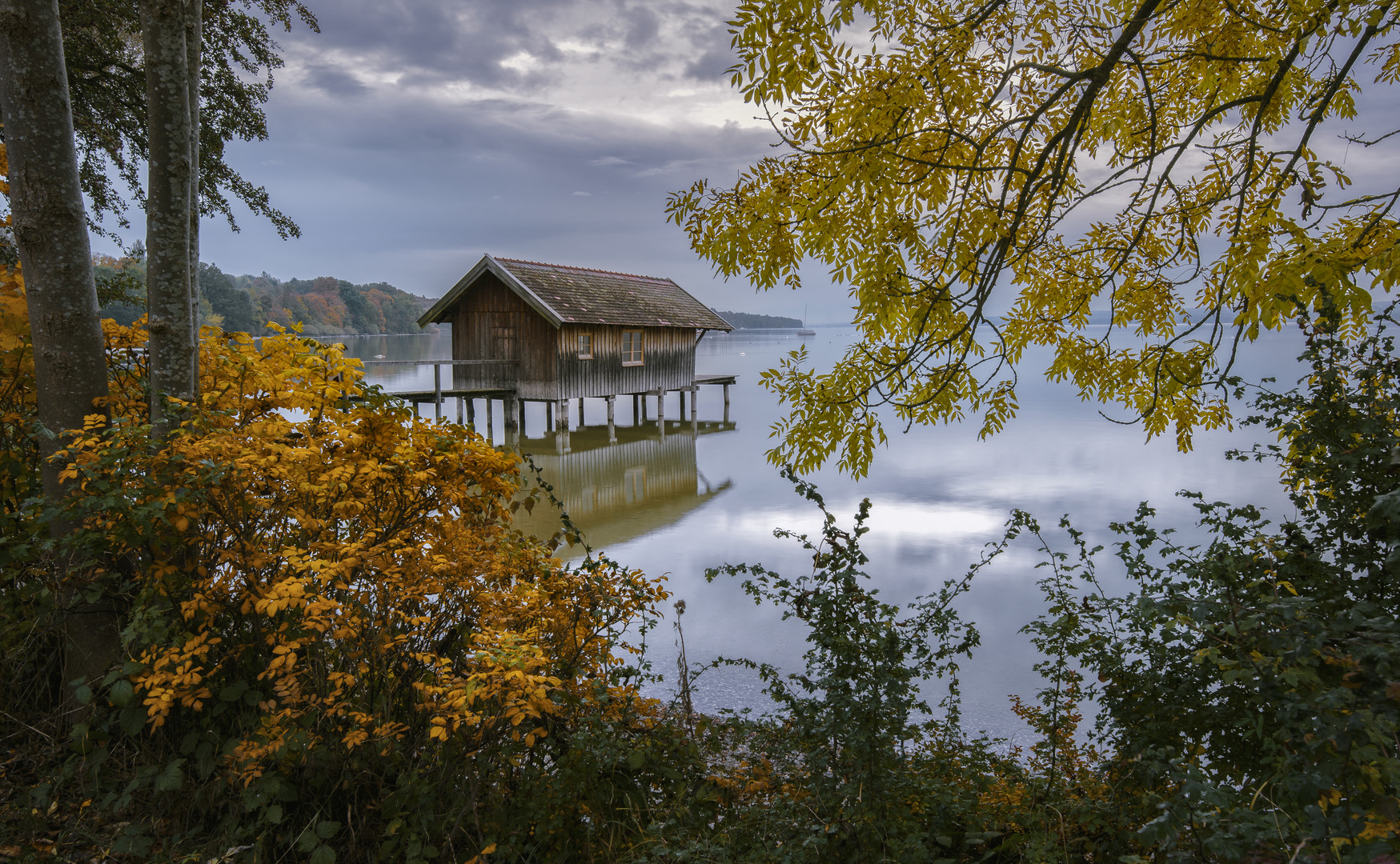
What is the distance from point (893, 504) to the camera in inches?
651

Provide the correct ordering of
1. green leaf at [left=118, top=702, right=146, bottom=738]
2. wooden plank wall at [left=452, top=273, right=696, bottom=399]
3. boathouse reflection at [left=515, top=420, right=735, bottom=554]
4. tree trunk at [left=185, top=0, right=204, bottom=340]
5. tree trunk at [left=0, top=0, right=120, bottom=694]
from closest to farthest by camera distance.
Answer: green leaf at [left=118, top=702, right=146, bottom=738], tree trunk at [left=0, top=0, right=120, bottom=694], tree trunk at [left=185, top=0, right=204, bottom=340], boathouse reflection at [left=515, top=420, right=735, bottom=554], wooden plank wall at [left=452, top=273, right=696, bottom=399]

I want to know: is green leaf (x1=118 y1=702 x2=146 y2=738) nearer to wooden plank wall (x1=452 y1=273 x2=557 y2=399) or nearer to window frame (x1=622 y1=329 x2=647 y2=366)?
wooden plank wall (x1=452 y1=273 x2=557 y2=399)

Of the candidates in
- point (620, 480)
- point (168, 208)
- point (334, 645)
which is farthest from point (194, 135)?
point (620, 480)

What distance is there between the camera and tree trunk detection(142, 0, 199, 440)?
3557 millimetres

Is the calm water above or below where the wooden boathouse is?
below

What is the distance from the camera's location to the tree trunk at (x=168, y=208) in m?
3.56

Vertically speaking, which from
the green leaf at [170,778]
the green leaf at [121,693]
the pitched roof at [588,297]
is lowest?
the green leaf at [170,778]

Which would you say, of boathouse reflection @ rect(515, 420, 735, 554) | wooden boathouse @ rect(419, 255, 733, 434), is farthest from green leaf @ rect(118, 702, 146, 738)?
wooden boathouse @ rect(419, 255, 733, 434)

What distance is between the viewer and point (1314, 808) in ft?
4.61

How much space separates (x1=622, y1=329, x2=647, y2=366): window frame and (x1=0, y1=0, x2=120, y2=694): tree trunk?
67.1 feet

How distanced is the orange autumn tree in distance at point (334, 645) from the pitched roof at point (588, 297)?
17.7 metres

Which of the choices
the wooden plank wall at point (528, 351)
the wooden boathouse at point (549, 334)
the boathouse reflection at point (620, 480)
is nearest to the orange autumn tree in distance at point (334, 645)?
the boathouse reflection at point (620, 480)

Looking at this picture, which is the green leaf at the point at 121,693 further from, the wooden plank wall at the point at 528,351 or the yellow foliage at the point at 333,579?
the wooden plank wall at the point at 528,351

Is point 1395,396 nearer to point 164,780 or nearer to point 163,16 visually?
point 164,780
